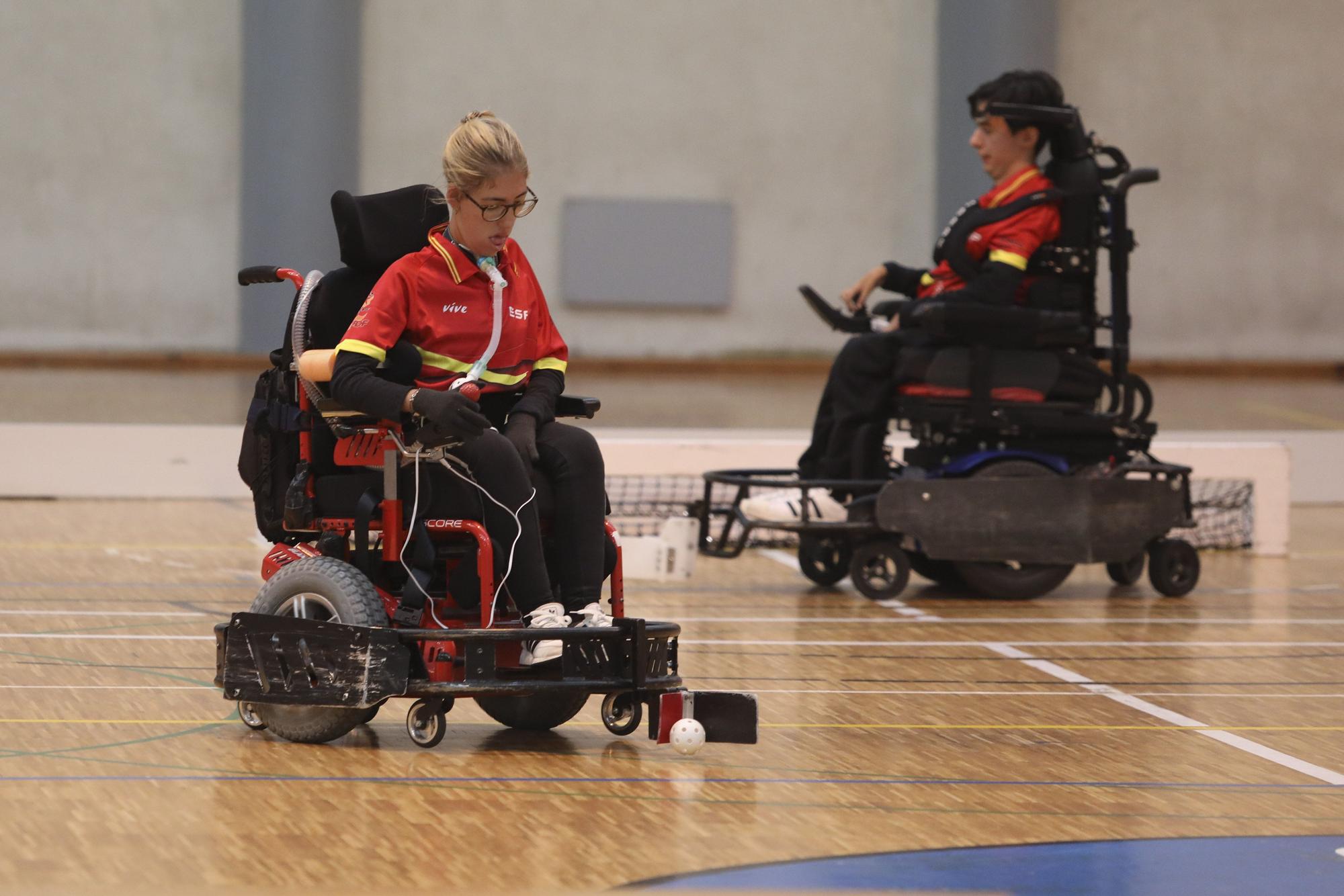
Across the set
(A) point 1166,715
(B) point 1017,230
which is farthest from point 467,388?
(B) point 1017,230

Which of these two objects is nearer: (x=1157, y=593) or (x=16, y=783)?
(x=16, y=783)

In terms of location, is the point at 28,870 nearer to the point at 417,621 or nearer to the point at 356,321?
the point at 417,621

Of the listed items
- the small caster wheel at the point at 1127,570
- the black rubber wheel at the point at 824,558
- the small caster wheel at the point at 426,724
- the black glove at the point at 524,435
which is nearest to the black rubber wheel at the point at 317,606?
the small caster wheel at the point at 426,724

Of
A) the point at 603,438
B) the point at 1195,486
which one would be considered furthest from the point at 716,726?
the point at 1195,486

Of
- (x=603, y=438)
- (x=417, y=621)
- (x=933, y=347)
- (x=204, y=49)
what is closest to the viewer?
(x=417, y=621)

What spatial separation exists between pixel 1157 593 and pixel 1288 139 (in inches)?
369

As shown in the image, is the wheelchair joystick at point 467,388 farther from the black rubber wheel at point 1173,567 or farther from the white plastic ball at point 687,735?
the black rubber wheel at point 1173,567

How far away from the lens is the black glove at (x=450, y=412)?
130 inches

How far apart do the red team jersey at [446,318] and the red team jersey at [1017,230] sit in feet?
8.21

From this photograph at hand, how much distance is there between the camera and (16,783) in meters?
3.15

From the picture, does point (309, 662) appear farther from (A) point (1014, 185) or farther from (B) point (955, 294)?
(A) point (1014, 185)

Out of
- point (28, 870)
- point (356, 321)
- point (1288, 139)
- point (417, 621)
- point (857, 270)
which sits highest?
point (1288, 139)

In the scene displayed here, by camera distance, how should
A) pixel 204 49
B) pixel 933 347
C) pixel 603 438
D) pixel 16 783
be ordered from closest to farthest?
pixel 16 783
pixel 933 347
pixel 603 438
pixel 204 49

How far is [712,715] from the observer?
3.52 meters
